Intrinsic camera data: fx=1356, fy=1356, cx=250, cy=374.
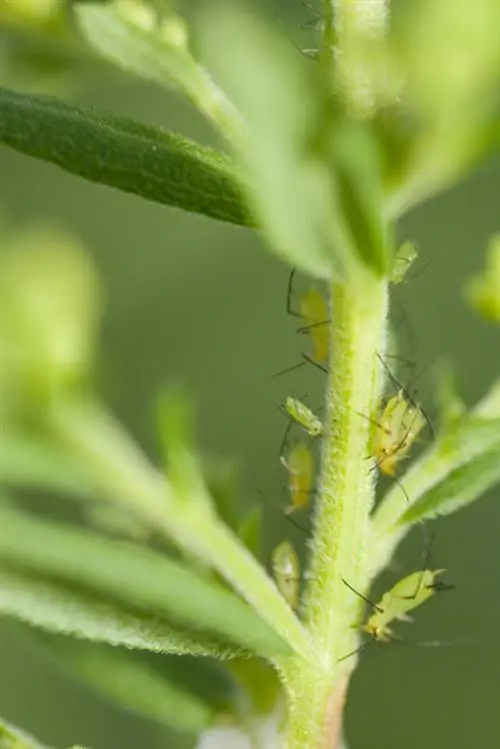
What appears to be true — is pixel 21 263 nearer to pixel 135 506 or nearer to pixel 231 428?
pixel 135 506

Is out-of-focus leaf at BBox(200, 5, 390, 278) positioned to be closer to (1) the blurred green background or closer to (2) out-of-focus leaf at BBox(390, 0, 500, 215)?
(2) out-of-focus leaf at BBox(390, 0, 500, 215)

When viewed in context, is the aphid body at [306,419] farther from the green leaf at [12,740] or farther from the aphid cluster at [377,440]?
the green leaf at [12,740]

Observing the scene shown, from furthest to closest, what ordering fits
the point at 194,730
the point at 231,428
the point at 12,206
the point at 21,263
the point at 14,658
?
the point at 12,206 → the point at 231,428 → the point at 14,658 → the point at 194,730 → the point at 21,263

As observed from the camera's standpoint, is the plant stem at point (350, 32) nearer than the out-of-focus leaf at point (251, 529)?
Yes

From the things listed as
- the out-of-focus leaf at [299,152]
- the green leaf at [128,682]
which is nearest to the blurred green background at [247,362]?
the green leaf at [128,682]

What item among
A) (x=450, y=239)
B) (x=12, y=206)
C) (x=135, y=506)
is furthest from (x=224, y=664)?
(x=12, y=206)

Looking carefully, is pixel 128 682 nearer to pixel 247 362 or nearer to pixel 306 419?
pixel 306 419
